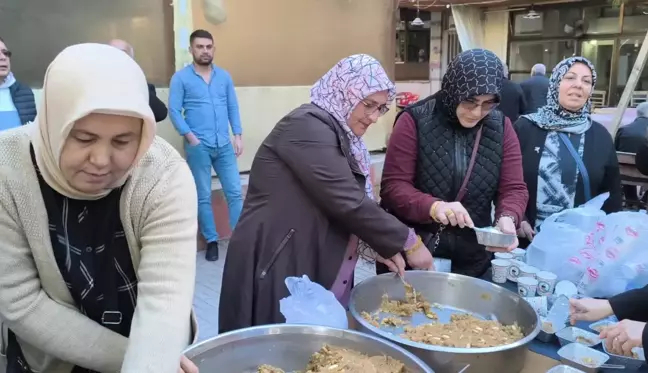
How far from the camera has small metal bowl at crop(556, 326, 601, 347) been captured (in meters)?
1.41

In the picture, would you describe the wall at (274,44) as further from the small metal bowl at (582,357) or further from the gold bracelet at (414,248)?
the small metal bowl at (582,357)

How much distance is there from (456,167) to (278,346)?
3.11ft

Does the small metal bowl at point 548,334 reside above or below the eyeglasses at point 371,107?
below

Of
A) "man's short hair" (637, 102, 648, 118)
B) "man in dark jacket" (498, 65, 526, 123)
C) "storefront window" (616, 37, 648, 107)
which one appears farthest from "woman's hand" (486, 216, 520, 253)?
"storefront window" (616, 37, 648, 107)

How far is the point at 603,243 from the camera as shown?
178cm

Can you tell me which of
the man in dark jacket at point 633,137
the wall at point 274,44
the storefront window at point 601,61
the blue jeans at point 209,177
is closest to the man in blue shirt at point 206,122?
the blue jeans at point 209,177

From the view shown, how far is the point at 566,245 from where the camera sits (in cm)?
184

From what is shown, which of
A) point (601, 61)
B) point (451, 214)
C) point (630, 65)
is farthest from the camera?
point (601, 61)

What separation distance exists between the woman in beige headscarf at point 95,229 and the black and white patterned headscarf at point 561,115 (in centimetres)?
179

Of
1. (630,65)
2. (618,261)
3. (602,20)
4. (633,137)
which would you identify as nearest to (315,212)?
(618,261)

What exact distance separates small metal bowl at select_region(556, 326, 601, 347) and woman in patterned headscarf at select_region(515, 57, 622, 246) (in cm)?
77

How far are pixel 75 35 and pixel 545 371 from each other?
12.5 feet

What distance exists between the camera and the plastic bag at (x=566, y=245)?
1813 millimetres

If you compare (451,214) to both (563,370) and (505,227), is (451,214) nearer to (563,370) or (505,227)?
(505,227)
